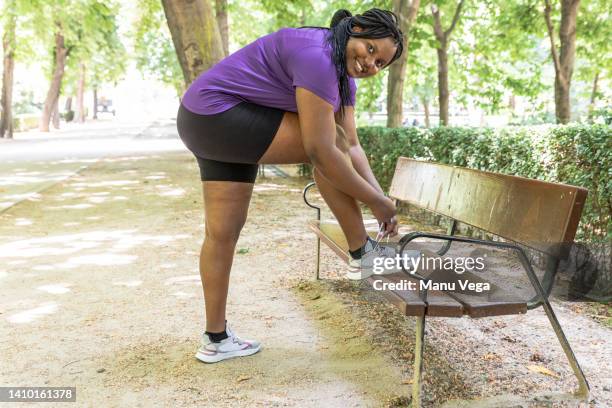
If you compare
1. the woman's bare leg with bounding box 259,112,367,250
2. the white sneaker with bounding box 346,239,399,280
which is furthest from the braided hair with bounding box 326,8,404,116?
the white sneaker with bounding box 346,239,399,280

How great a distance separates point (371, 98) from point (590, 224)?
12.8 m

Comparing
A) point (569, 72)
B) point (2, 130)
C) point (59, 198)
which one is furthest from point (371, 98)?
point (2, 130)

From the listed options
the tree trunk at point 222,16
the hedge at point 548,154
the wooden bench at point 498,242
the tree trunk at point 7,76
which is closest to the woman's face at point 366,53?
the wooden bench at point 498,242

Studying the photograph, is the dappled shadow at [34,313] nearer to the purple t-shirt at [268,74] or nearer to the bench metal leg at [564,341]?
the purple t-shirt at [268,74]

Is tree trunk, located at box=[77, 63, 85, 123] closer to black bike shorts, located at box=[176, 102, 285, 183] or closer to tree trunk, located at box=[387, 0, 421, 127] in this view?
tree trunk, located at box=[387, 0, 421, 127]

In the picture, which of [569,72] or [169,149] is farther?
[169,149]

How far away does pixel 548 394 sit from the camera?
9.16ft

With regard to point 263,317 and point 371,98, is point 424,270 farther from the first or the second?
point 371,98

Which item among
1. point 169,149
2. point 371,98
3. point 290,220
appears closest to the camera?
point 290,220

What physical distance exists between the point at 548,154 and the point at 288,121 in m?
3.07

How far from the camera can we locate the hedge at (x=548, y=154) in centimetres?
438

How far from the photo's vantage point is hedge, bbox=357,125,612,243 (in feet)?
14.4

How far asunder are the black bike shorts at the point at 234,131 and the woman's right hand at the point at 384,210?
0.52 metres

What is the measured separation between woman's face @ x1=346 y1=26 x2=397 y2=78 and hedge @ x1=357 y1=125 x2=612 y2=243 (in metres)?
2.47
